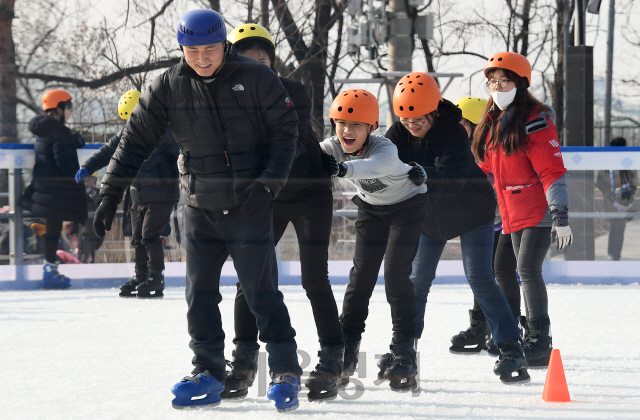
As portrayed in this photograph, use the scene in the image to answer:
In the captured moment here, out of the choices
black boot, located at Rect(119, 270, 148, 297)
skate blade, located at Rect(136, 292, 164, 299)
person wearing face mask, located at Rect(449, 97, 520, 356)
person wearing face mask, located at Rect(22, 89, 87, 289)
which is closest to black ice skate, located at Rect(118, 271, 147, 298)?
black boot, located at Rect(119, 270, 148, 297)

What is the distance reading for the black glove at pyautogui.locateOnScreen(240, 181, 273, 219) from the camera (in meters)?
2.93

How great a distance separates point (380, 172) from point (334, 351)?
2.46 ft

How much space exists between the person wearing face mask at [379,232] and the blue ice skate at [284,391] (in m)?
0.41

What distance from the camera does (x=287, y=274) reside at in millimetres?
7883

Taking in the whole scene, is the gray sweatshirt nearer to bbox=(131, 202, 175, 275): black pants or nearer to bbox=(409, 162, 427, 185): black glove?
bbox=(409, 162, 427, 185): black glove

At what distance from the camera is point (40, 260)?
7418 mm

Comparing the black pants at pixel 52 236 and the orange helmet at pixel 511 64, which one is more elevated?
the orange helmet at pixel 511 64

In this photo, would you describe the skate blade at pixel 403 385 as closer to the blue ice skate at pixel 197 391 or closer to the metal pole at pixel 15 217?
the blue ice skate at pixel 197 391

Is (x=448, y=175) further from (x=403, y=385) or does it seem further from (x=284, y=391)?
(x=284, y=391)

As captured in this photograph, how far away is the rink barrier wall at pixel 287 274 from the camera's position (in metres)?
7.39

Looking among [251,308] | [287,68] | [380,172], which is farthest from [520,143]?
[287,68]

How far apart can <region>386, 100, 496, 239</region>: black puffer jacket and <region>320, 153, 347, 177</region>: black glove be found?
42cm

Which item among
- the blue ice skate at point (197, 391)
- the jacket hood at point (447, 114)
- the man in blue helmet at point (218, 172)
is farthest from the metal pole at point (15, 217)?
the jacket hood at point (447, 114)

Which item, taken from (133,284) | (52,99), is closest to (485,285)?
(133,284)
